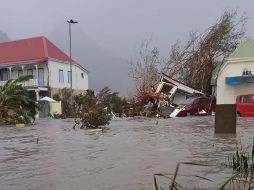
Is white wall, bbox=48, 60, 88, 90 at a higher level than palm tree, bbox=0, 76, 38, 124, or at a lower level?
higher

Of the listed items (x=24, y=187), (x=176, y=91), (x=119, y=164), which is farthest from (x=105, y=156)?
(x=176, y=91)

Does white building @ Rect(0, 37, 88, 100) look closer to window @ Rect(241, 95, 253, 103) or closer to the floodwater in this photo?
window @ Rect(241, 95, 253, 103)

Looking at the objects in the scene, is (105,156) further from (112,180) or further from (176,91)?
(176,91)

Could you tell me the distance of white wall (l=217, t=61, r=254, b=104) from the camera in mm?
40156

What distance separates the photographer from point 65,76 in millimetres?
58375

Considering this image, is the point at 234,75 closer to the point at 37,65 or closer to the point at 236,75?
the point at 236,75

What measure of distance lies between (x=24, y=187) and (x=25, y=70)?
50826mm

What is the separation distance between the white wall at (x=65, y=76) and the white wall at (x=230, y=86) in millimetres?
21588

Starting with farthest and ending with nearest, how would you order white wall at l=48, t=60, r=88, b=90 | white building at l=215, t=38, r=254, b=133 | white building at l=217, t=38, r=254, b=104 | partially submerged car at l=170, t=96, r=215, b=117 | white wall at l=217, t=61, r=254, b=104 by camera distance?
white wall at l=48, t=60, r=88, b=90, white wall at l=217, t=61, r=254, b=104, white building at l=217, t=38, r=254, b=104, white building at l=215, t=38, r=254, b=133, partially submerged car at l=170, t=96, r=215, b=117

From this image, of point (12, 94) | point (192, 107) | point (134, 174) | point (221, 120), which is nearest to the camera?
point (134, 174)

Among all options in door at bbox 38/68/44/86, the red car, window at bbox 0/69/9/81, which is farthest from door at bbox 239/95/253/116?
window at bbox 0/69/9/81

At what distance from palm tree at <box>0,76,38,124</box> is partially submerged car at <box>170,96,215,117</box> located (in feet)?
35.1

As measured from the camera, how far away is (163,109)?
3584 centimetres

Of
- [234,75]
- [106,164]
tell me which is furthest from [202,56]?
[106,164]
